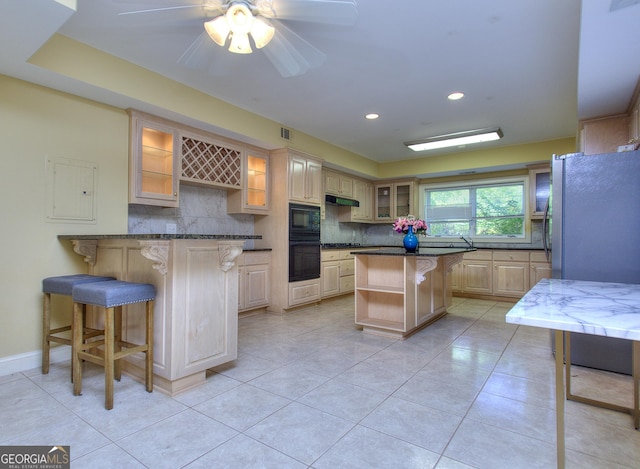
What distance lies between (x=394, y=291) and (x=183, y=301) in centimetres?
210

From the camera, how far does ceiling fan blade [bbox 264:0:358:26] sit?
1901 mm

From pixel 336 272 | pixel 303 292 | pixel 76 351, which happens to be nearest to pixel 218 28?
pixel 76 351

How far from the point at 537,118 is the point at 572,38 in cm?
187

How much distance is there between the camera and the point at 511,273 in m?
5.39

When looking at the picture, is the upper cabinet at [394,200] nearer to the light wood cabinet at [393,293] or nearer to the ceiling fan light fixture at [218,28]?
the light wood cabinet at [393,293]

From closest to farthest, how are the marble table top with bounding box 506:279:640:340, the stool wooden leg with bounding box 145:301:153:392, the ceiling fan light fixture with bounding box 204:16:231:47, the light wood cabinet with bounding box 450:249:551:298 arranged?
the marble table top with bounding box 506:279:640:340
the ceiling fan light fixture with bounding box 204:16:231:47
the stool wooden leg with bounding box 145:301:153:392
the light wood cabinet with bounding box 450:249:551:298

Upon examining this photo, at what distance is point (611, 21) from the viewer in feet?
6.36

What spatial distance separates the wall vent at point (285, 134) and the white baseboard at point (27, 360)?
3.39 m

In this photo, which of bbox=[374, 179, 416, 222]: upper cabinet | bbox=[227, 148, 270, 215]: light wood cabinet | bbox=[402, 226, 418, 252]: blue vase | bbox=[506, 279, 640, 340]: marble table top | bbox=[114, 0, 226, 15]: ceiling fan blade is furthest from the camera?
bbox=[374, 179, 416, 222]: upper cabinet

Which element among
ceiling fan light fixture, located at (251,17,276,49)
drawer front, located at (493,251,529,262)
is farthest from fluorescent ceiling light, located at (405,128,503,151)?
ceiling fan light fixture, located at (251,17,276,49)

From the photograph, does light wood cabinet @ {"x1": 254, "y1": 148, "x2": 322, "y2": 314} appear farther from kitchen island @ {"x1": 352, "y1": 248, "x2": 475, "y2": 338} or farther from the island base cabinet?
the island base cabinet

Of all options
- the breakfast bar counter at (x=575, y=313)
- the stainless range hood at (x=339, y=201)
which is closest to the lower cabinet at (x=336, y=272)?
the stainless range hood at (x=339, y=201)

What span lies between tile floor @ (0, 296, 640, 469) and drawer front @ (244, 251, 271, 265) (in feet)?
5.05

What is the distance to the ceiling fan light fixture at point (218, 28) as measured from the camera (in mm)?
2109
